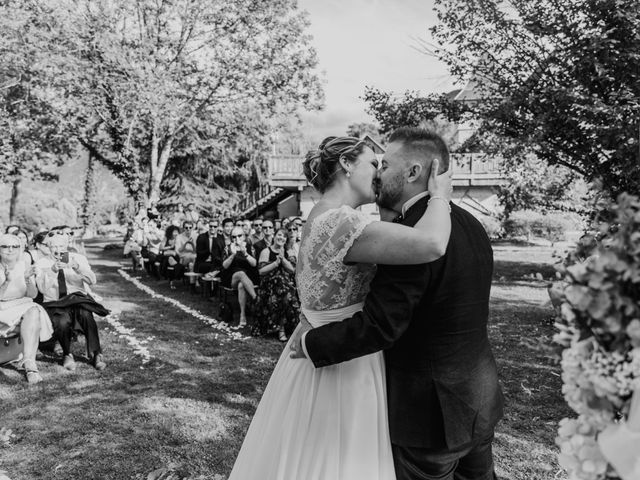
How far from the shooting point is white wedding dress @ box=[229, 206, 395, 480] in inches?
86.5

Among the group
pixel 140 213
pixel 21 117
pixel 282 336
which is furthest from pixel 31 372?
pixel 21 117

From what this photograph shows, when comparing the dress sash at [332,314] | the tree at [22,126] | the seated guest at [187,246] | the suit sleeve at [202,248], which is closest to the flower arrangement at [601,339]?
the dress sash at [332,314]

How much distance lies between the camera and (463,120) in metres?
9.76

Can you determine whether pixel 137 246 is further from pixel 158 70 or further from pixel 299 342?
pixel 299 342

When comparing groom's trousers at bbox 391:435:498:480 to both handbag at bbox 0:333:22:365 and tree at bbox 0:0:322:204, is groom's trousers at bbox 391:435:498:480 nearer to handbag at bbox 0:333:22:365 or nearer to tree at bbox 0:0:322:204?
handbag at bbox 0:333:22:365

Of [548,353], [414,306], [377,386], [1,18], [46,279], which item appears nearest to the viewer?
[548,353]

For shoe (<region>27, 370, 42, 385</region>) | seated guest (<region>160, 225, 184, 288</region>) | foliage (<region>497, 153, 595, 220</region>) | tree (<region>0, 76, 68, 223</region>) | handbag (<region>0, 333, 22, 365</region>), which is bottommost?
shoe (<region>27, 370, 42, 385</region>)

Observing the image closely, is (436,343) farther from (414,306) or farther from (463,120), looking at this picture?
(463,120)

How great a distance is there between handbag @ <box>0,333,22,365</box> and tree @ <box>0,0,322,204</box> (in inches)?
535

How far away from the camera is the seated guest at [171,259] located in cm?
1388

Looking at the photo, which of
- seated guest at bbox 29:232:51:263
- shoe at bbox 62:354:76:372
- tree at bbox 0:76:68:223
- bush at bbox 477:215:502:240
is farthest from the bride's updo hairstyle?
bush at bbox 477:215:502:240

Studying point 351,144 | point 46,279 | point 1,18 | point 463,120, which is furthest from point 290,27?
point 351,144

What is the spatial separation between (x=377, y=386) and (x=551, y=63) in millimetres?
7447

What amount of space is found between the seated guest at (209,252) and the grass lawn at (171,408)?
3308 mm
